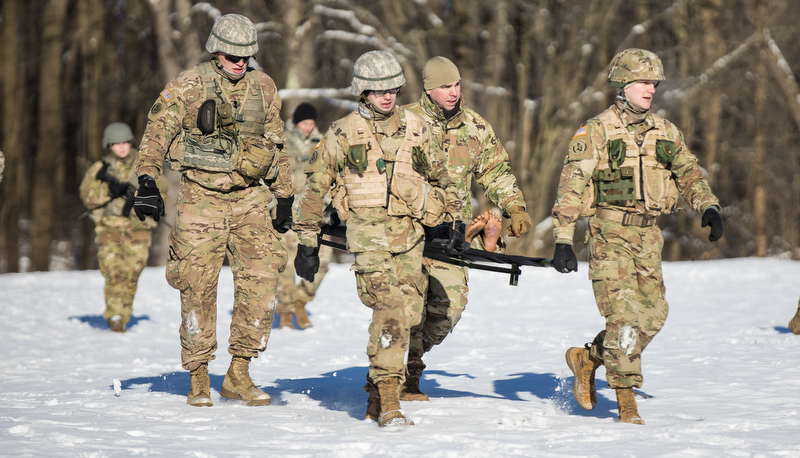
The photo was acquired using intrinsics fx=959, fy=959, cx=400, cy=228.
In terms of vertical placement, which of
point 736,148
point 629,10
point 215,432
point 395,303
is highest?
point 629,10

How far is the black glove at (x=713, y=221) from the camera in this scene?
5660 mm

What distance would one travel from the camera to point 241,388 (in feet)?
21.3

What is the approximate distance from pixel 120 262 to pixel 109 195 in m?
0.75

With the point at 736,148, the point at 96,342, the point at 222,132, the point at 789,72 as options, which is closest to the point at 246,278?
the point at 222,132

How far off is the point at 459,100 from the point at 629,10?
23890 mm

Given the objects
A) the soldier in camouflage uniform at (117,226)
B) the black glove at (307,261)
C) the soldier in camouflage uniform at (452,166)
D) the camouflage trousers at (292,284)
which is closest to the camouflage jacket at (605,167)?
the soldier in camouflage uniform at (452,166)

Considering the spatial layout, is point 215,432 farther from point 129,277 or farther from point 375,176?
point 129,277

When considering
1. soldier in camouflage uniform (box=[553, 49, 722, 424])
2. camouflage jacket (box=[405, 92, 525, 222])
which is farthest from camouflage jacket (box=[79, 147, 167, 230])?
soldier in camouflage uniform (box=[553, 49, 722, 424])

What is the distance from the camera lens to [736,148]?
101 ft

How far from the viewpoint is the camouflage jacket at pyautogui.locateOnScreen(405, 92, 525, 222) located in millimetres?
6492

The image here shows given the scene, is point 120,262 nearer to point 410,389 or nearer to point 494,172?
point 410,389

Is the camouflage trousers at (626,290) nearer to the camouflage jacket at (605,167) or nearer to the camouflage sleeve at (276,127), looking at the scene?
the camouflage jacket at (605,167)

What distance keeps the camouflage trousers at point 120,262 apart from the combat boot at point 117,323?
3cm

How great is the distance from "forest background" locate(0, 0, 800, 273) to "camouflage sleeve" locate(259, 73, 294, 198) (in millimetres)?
14830
